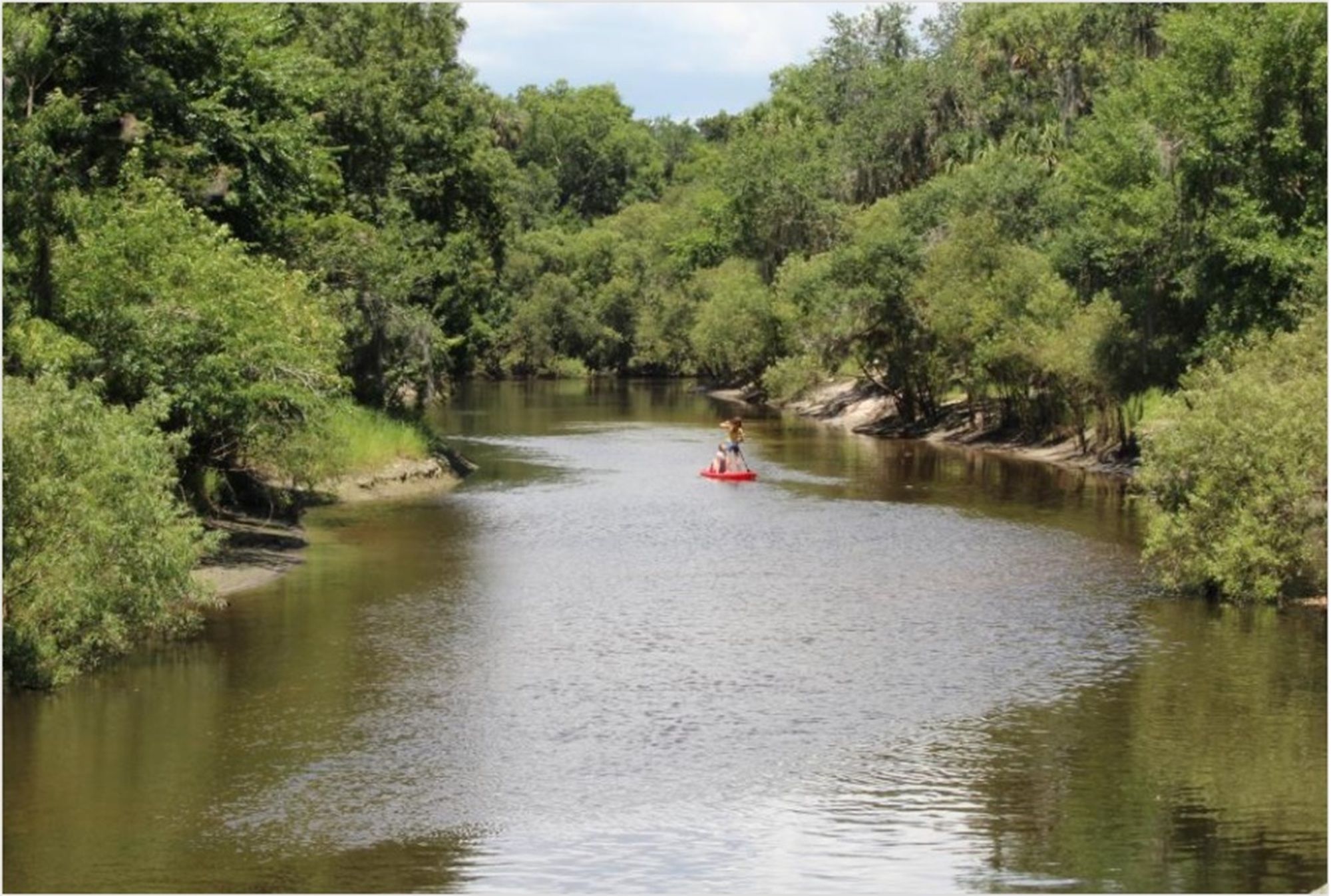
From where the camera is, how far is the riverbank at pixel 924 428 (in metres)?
62.9

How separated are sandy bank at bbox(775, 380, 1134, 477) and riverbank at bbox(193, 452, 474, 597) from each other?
20629 millimetres

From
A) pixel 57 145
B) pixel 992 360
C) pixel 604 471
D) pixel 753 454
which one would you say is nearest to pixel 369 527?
pixel 57 145

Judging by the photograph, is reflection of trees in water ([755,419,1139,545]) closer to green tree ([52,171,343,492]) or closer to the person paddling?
the person paddling

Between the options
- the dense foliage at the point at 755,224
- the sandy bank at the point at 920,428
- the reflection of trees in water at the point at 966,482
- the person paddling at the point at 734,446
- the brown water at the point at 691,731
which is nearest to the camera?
the brown water at the point at 691,731

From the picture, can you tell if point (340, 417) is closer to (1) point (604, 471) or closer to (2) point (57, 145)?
(1) point (604, 471)

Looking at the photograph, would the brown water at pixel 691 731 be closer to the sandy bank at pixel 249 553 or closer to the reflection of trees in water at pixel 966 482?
the sandy bank at pixel 249 553

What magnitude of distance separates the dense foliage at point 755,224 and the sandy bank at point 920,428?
100 cm

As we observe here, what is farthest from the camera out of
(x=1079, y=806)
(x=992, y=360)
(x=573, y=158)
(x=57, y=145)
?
(x=573, y=158)

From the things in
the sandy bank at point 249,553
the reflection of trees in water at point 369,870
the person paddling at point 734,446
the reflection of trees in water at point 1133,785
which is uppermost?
the person paddling at point 734,446

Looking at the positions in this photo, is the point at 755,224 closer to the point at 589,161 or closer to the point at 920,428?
the point at 920,428

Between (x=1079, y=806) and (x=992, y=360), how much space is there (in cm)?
4586

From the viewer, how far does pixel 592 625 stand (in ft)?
107

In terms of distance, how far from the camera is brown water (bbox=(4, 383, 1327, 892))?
19375 millimetres

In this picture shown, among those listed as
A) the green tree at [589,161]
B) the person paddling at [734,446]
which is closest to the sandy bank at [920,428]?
the person paddling at [734,446]
